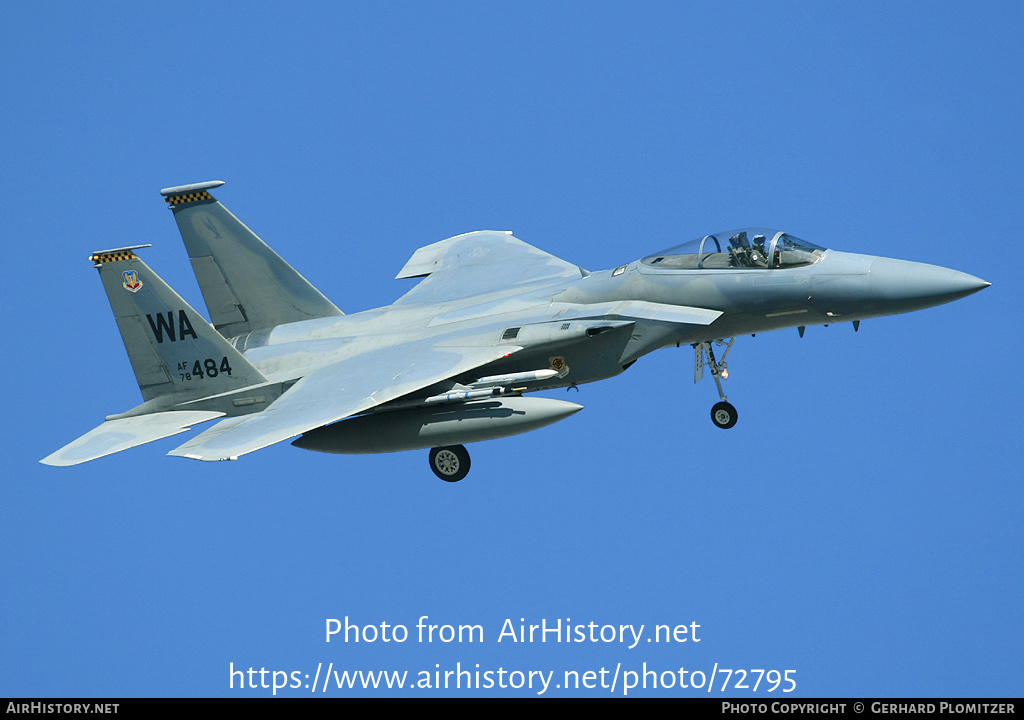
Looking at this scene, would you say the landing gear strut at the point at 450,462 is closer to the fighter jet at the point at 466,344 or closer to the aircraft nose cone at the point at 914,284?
the fighter jet at the point at 466,344

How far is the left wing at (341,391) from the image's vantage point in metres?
15.8

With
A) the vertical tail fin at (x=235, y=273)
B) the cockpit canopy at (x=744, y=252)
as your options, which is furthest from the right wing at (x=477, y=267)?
the cockpit canopy at (x=744, y=252)

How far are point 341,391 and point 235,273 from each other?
416cm

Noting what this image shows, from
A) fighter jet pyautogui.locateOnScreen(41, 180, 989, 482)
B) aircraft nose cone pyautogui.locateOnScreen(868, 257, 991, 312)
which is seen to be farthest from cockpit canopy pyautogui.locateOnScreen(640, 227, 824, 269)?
aircraft nose cone pyautogui.locateOnScreen(868, 257, 991, 312)

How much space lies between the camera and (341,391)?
17.2 meters

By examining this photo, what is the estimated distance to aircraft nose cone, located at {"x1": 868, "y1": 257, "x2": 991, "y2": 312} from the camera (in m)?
16.4

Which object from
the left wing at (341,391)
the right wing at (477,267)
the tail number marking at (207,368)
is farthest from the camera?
the right wing at (477,267)

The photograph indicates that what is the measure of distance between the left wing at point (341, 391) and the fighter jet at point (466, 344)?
0.10ft

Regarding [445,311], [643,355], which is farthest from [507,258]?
[643,355]

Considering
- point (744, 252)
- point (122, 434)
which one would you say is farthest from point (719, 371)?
point (122, 434)

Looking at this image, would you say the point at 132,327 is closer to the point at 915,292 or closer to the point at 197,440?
the point at 197,440

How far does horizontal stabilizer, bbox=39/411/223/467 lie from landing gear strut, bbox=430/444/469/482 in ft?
9.79

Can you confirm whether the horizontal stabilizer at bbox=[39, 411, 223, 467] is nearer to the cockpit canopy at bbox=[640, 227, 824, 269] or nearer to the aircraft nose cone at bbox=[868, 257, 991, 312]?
the cockpit canopy at bbox=[640, 227, 824, 269]

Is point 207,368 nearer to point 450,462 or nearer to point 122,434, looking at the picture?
point 122,434
